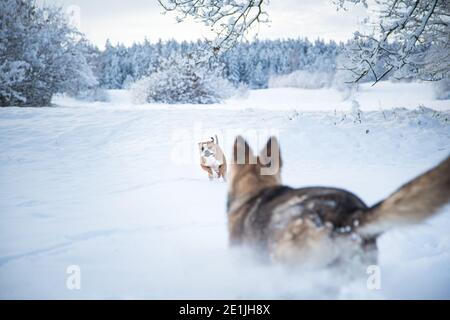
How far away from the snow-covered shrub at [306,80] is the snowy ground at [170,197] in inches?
977

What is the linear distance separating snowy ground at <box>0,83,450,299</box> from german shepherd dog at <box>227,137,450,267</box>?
0.40 feet

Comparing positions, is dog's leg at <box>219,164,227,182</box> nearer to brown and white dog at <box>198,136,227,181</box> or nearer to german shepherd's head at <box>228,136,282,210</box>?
brown and white dog at <box>198,136,227,181</box>

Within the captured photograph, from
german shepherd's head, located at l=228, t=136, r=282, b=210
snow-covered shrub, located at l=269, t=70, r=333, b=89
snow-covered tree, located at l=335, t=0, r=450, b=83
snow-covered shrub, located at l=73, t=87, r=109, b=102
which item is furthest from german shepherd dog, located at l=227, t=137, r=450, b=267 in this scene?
snow-covered shrub, located at l=269, t=70, r=333, b=89

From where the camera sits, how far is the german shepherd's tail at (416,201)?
5.75ft

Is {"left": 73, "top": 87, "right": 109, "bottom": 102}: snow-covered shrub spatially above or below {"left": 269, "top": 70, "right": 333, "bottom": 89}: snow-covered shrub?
below

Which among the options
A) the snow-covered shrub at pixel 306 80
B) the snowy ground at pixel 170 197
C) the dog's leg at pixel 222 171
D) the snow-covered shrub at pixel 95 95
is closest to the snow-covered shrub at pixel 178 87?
the snow-covered shrub at pixel 95 95

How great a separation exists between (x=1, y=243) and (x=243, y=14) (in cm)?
453

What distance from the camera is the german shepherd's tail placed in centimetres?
175

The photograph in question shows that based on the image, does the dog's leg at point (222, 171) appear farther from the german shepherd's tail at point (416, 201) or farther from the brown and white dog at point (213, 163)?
the german shepherd's tail at point (416, 201)

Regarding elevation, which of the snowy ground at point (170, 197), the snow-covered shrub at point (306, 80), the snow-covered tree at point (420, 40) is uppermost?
the snow-covered shrub at point (306, 80)

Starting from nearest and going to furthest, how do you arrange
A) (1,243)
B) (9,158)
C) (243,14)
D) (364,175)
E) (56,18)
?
(1,243) → (243,14) → (364,175) → (9,158) → (56,18)

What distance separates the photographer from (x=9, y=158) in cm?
678
